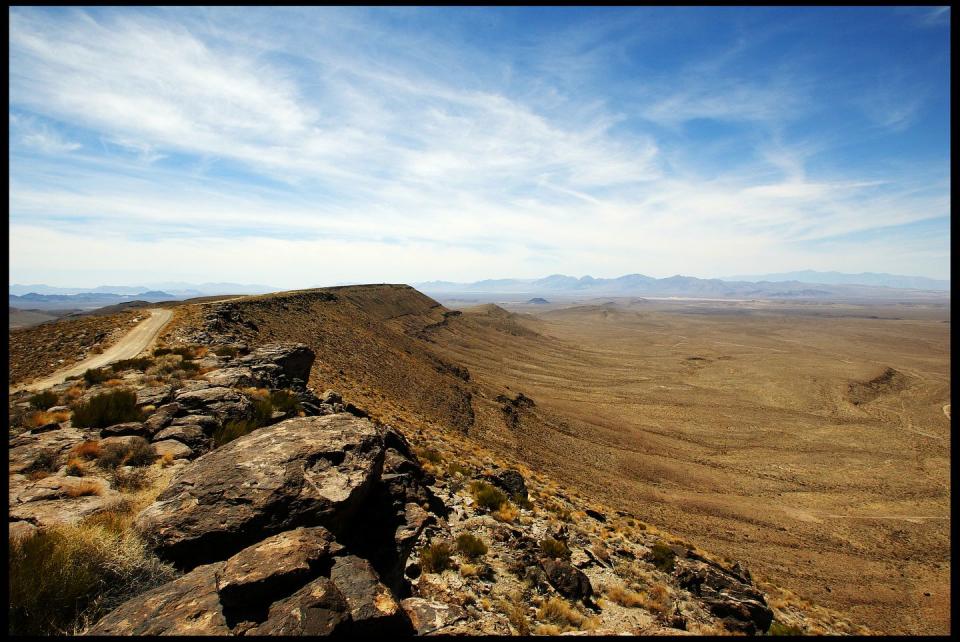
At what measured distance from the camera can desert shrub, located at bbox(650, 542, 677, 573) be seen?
42.8 feet

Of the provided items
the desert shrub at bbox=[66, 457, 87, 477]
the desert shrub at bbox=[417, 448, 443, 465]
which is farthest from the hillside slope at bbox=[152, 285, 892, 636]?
the desert shrub at bbox=[66, 457, 87, 477]

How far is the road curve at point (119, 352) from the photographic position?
17.2 metres

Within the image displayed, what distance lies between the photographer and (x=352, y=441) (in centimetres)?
877

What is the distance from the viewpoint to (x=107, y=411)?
1167 cm

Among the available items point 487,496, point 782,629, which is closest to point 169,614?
point 487,496

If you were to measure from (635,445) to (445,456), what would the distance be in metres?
22.3

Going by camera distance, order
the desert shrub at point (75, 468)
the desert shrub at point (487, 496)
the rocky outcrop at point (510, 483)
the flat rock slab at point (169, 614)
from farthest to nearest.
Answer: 1. the rocky outcrop at point (510, 483)
2. the desert shrub at point (487, 496)
3. the desert shrub at point (75, 468)
4. the flat rock slab at point (169, 614)

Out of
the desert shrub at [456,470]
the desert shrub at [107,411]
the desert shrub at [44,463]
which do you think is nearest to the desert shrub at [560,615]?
the desert shrub at [456,470]

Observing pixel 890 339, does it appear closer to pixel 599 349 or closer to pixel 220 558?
pixel 599 349

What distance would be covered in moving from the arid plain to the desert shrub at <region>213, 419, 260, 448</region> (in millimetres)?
20337

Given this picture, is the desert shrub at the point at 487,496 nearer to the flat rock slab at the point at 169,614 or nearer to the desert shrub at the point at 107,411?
the flat rock slab at the point at 169,614

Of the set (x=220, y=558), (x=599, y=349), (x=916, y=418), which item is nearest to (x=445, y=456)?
(x=220, y=558)

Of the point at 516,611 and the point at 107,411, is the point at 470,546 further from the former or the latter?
the point at 107,411

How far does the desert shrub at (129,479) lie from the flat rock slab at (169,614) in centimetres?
416
